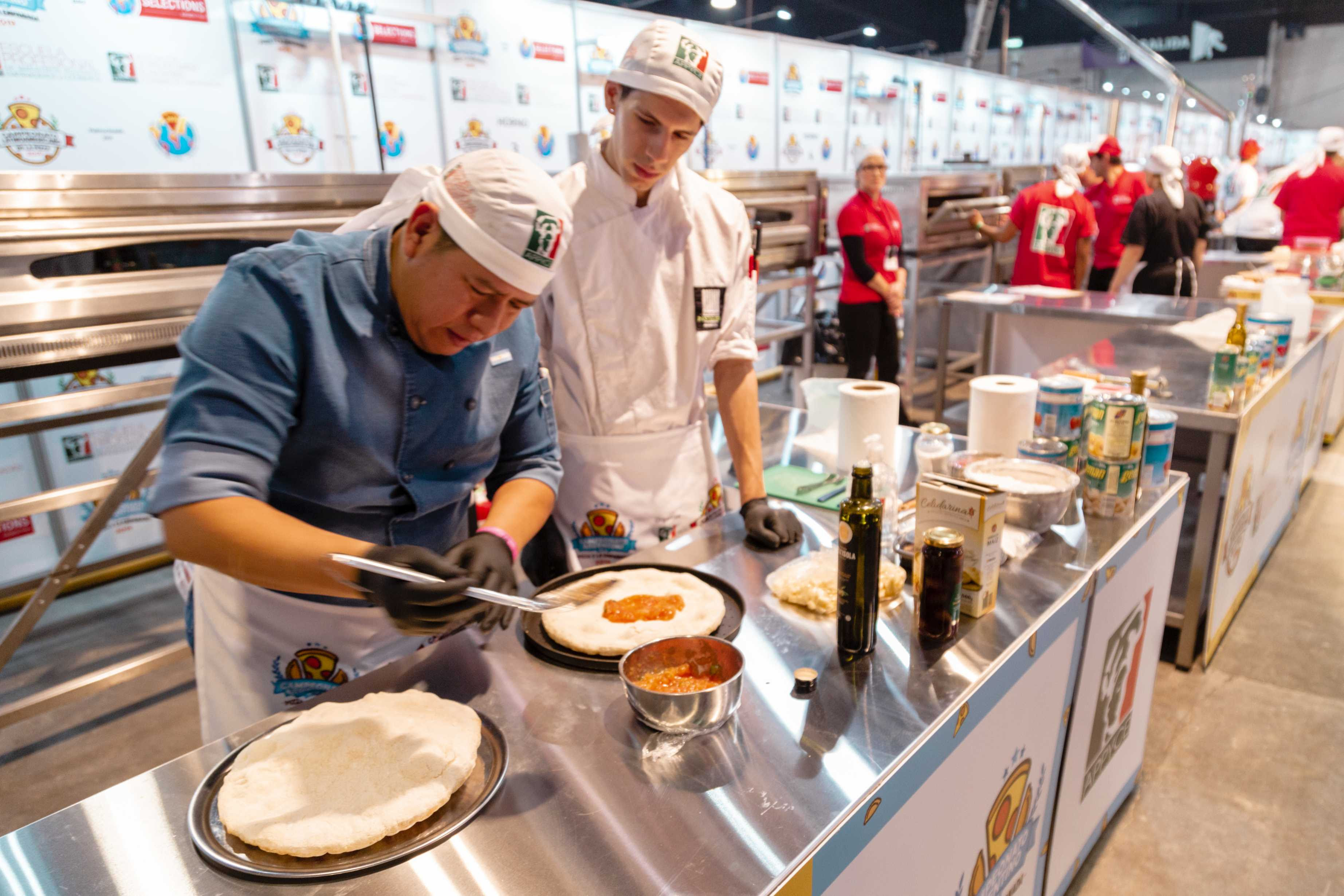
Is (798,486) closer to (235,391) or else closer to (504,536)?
(504,536)

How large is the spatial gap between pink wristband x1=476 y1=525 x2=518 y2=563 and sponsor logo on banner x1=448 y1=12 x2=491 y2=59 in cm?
Result: 393

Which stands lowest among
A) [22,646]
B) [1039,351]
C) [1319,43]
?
[22,646]

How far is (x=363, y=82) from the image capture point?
413 cm

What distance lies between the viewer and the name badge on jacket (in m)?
1.84

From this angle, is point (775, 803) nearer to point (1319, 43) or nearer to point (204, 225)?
point (204, 225)

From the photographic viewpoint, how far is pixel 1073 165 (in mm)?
6781

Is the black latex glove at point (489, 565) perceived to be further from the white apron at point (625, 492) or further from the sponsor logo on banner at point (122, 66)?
the sponsor logo on banner at point (122, 66)

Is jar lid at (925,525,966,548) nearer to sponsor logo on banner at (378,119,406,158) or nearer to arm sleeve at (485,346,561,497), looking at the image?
arm sleeve at (485,346,561,497)

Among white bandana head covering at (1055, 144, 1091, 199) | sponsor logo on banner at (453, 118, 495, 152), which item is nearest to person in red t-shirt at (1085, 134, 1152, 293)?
white bandana head covering at (1055, 144, 1091, 199)

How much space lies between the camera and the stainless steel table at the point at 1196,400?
8.70 feet

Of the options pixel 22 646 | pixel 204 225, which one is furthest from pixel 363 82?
pixel 22 646

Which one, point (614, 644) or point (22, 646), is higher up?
point (614, 644)

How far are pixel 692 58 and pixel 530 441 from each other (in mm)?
773

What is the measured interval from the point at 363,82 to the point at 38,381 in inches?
80.5
